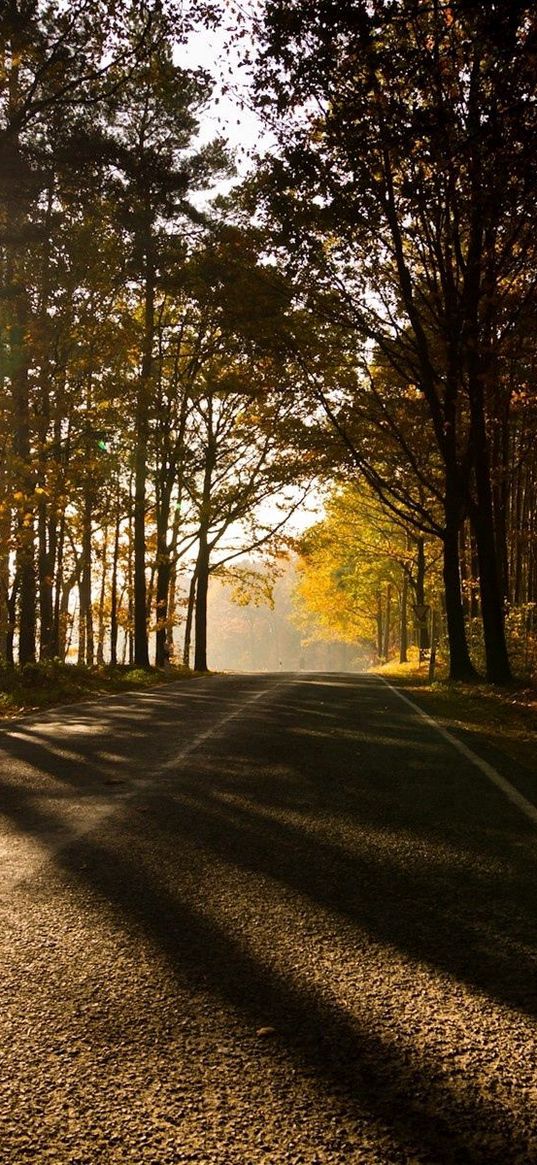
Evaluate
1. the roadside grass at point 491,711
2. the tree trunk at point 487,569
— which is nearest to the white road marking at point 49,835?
the roadside grass at point 491,711

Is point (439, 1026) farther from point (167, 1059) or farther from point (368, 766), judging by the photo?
point (368, 766)

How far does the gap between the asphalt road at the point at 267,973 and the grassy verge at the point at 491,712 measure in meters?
3.20

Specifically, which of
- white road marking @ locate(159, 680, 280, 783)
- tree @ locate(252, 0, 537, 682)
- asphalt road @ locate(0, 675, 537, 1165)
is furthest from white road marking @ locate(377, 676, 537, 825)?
tree @ locate(252, 0, 537, 682)

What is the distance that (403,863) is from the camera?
4566mm

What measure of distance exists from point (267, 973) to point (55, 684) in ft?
47.5

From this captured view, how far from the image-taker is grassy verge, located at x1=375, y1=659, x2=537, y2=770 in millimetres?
9836

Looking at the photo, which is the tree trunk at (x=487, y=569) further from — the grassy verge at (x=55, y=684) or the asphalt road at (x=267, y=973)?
the asphalt road at (x=267, y=973)

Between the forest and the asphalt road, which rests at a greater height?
the forest

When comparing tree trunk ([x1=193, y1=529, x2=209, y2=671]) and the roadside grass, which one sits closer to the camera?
the roadside grass

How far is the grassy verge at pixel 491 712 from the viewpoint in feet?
32.3

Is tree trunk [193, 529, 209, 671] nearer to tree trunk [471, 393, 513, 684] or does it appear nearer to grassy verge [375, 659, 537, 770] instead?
grassy verge [375, 659, 537, 770]

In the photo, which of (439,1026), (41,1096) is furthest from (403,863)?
(41,1096)

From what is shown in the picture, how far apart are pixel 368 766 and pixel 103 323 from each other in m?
15.0

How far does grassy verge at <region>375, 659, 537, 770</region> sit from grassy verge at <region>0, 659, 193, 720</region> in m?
6.18
